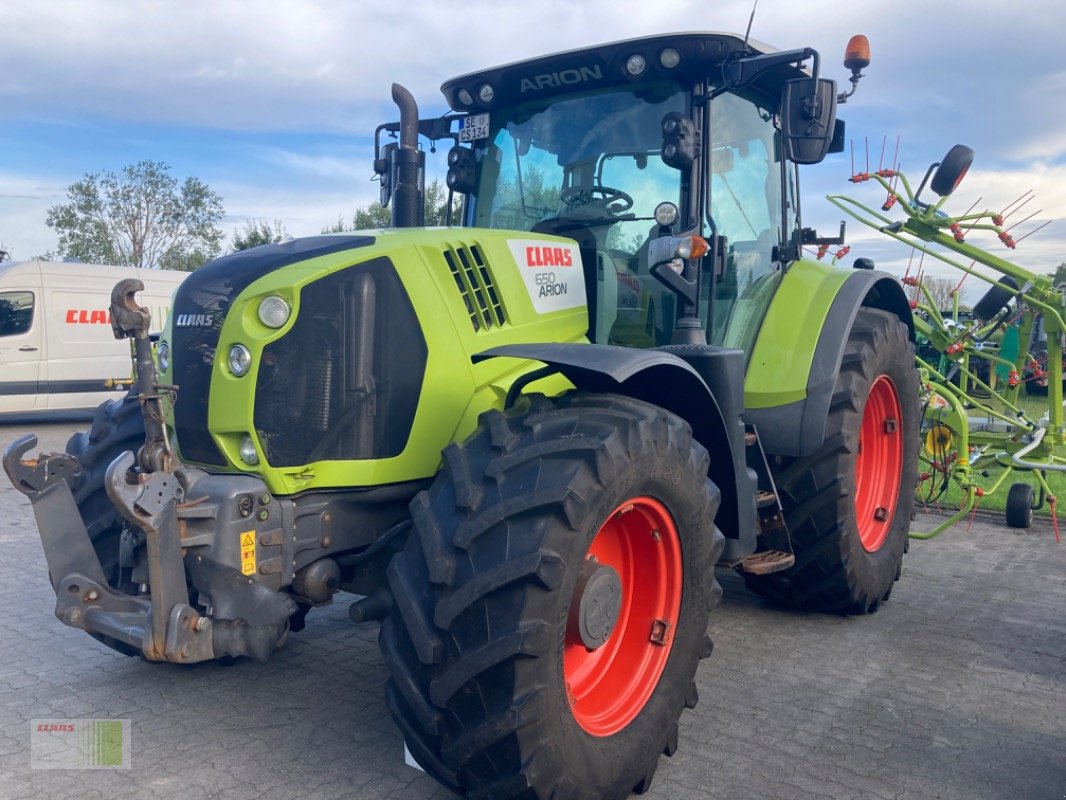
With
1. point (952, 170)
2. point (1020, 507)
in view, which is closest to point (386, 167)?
point (952, 170)

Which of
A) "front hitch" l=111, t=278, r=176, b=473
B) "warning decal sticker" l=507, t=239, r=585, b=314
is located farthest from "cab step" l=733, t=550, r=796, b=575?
"front hitch" l=111, t=278, r=176, b=473

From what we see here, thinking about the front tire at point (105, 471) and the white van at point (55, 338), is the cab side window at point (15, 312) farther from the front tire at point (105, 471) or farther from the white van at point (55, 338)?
the front tire at point (105, 471)

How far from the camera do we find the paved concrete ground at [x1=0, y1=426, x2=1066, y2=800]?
2996 millimetres

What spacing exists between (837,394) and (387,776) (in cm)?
266

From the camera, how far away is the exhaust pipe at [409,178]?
4.20m

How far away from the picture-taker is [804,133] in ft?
12.3

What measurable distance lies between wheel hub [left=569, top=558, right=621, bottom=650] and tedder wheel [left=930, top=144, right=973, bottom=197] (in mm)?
4456

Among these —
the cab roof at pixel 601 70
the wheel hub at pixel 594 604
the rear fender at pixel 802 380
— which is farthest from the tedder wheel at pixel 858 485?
the wheel hub at pixel 594 604

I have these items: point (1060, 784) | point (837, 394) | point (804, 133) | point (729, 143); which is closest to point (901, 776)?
point (1060, 784)

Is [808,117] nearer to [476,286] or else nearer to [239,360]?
[476,286]

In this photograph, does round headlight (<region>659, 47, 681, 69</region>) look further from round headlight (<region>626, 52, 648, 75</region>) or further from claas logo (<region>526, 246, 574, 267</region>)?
claas logo (<region>526, 246, 574, 267</region>)

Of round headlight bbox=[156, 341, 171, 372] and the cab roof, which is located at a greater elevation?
the cab roof

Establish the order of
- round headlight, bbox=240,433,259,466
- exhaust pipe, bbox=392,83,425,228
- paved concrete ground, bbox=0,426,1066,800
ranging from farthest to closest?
exhaust pipe, bbox=392,83,425,228, paved concrete ground, bbox=0,426,1066,800, round headlight, bbox=240,433,259,466

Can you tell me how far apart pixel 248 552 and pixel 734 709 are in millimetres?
1960
